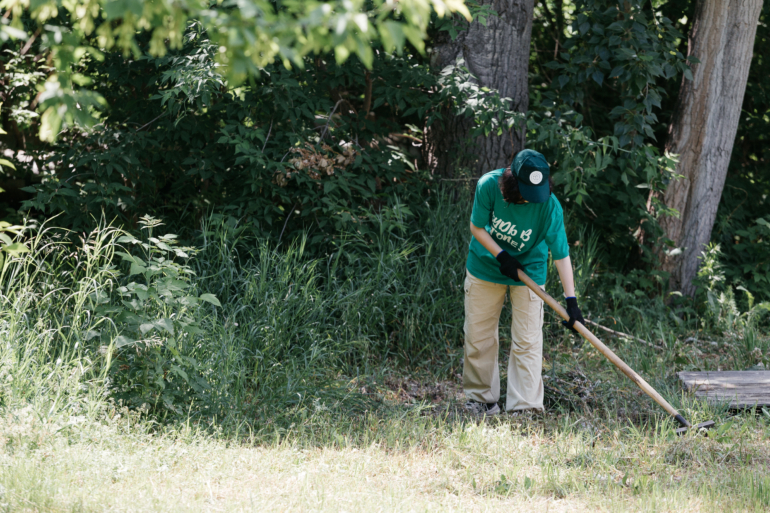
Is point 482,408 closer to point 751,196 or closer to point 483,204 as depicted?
point 483,204

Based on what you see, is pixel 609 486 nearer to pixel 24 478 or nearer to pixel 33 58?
pixel 24 478

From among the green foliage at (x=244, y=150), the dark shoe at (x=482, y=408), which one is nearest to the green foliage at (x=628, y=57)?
the green foliage at (x=244, y=150)

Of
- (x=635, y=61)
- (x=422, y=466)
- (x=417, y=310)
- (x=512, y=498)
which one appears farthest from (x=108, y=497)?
(x=635, y=61)

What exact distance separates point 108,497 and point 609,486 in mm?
2397

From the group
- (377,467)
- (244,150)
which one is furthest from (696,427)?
(244,150)

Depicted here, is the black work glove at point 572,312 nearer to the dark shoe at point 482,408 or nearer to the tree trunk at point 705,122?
the dark shoe at point 482,408

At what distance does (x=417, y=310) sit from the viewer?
5031mm

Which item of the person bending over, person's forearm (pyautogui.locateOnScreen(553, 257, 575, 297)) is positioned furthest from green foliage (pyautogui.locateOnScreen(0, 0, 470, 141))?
person's forearm (pyautogui.locateOnScreen(553, 257, 575, 297))

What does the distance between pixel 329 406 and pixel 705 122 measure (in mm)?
4568

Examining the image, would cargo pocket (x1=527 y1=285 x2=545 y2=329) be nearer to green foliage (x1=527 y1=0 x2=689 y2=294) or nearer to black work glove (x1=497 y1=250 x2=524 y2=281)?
black work glove (x1=497 y1=250 x2=524 y2=281)

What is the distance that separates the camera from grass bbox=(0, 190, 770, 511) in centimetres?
302

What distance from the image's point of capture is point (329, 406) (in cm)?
400

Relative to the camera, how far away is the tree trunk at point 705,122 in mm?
5922

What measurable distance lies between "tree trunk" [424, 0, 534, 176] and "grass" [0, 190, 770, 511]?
71 centimetres
